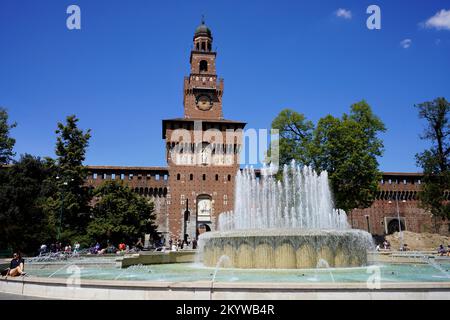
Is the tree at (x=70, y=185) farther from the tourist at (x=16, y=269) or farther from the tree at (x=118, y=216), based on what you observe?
the tourist at (x=16, y=269)

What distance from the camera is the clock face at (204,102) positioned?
1700 inches

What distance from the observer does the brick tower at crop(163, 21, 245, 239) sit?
38.5 meters

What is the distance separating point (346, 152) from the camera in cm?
2745

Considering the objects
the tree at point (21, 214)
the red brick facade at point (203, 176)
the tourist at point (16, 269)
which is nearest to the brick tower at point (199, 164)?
the red brick facade at point (203, 176)

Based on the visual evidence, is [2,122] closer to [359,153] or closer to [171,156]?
[171,156]

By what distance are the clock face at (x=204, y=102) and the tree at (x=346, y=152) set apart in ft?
51.8

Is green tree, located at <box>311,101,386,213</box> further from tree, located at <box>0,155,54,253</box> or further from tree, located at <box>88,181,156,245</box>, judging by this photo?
tree, located at <box>0,155,54,253</box>

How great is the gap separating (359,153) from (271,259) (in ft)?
63.8

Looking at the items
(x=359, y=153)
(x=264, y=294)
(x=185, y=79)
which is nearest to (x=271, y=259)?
(x=264, y=294)

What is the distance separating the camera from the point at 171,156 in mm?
39812

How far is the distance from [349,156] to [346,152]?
0.36 m

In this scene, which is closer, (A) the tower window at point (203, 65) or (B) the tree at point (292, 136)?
(B) the tree at point (292, 136)

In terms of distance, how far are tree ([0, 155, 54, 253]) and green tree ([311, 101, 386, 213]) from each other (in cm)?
1988

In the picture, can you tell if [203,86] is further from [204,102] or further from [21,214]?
[21,214]
